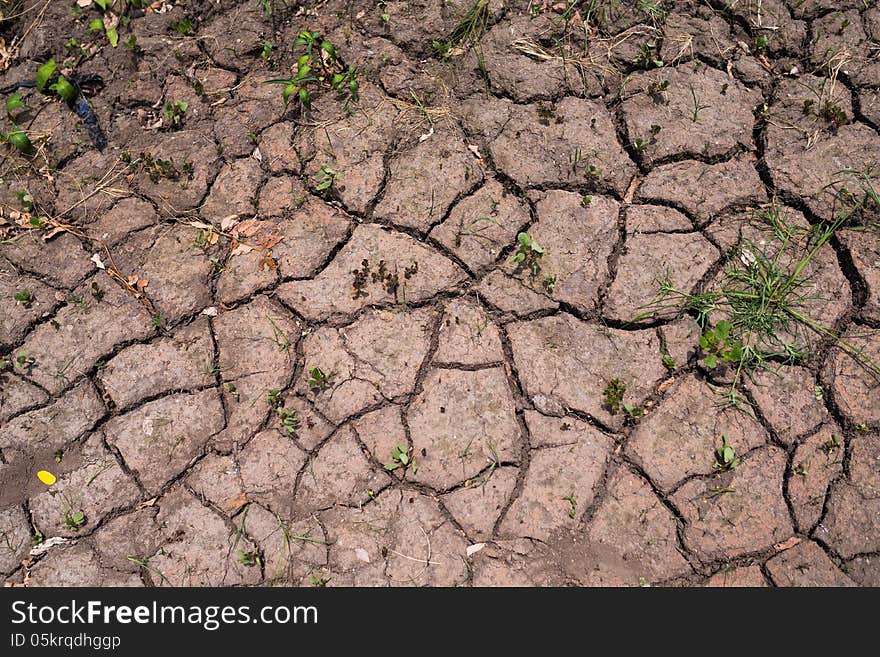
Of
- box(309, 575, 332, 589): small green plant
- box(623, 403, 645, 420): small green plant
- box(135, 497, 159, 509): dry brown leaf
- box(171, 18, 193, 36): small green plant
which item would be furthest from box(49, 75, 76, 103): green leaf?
box(623, 403, 645, 420): small green plant

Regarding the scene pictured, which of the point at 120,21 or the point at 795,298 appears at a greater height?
the point at 120,21

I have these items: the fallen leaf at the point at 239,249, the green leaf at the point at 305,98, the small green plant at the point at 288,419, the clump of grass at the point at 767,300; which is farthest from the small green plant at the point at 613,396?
the green leaf at the point at 305,98

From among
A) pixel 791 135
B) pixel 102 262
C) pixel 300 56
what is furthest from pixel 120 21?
pixel 791 135

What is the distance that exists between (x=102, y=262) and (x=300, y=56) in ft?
4.78

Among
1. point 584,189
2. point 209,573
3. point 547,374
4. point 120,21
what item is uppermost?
point 120,21

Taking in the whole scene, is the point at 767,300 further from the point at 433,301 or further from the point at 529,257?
the point at 433,301

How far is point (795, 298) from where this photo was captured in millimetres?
2965

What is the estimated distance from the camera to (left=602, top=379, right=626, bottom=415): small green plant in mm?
2799

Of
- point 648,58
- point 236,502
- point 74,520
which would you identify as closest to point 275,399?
point 236,502

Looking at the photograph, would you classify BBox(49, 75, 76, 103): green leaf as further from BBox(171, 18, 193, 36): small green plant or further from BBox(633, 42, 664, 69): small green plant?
BBox(633, 42, 664, 69): small green plant

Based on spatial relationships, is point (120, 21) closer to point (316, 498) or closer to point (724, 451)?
point (316, 498)

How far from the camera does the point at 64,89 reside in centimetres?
333

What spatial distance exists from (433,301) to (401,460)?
0.72 m

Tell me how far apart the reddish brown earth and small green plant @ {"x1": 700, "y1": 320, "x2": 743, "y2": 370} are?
0.05 meters
